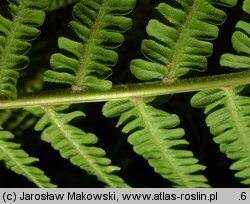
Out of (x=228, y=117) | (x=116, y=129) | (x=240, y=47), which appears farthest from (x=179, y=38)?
(x=116, y=129)

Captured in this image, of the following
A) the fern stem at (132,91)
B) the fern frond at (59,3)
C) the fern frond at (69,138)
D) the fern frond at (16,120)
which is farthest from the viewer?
the fern frond at (16,120)

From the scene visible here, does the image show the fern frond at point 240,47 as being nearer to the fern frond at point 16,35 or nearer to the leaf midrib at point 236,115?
the leaf midrib at point 236,115

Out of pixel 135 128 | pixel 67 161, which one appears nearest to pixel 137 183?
pixel 67 161

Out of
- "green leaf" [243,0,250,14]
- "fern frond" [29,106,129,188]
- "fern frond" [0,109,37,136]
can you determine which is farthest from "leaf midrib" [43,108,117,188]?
"green leaf" [243,0,250,14]

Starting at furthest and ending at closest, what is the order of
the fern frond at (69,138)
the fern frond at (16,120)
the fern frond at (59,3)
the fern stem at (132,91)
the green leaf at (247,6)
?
the fern frond at (16,120) < the fern frond at (59,3) < the fern frond at (69,138) < the fern stem at (132,91) < the green leaf at (247,6)

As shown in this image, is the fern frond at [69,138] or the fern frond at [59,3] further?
the fern frond at [59,3]

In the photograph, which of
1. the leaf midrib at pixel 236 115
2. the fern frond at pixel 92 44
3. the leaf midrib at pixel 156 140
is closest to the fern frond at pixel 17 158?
the fern frond at pixel 92 44
